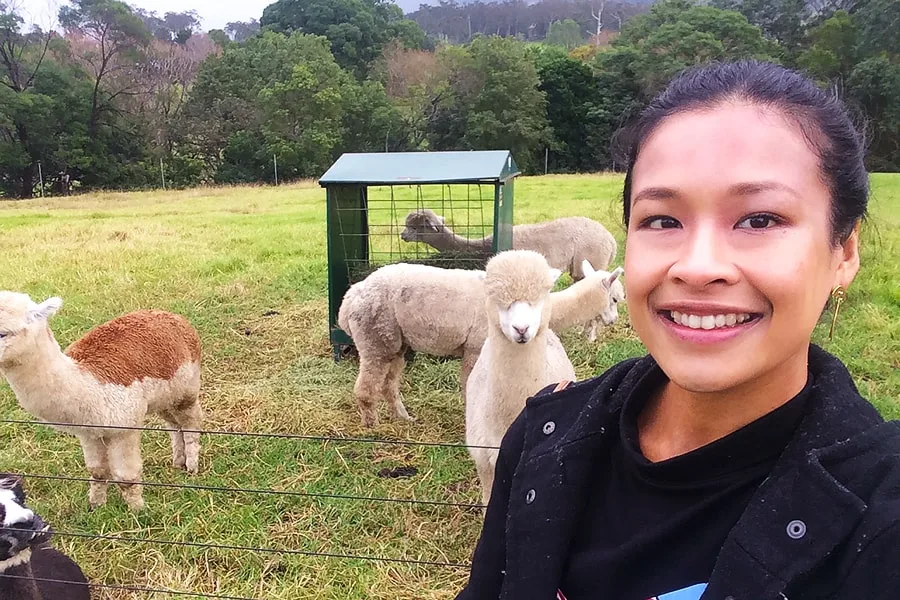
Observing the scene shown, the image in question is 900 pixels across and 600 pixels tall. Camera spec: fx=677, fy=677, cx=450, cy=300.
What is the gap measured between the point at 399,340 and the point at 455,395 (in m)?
0.81

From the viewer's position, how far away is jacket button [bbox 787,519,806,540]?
86 centimetres

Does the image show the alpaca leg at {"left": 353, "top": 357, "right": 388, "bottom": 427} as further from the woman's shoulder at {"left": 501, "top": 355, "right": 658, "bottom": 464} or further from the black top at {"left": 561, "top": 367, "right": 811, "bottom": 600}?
the black top at {"left": 561, "top": 367, "right": 811, "bottom": 600}

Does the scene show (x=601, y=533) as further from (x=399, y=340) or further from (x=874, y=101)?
(x=874, y=101)

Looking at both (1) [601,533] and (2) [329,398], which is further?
(2) [329,398]

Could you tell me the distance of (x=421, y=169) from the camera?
5641mm

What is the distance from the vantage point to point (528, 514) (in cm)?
112

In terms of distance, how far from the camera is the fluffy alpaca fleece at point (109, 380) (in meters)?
3.41

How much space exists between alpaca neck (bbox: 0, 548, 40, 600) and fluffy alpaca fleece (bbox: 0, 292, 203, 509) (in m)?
0.87

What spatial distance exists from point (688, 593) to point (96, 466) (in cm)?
362

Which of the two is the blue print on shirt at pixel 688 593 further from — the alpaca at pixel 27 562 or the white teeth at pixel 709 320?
the alpaca at pixel 27 562

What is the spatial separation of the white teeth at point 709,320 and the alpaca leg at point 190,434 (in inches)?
148

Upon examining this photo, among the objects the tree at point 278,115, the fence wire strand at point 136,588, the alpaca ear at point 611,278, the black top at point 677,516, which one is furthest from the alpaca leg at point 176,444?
the tree at point 278,115

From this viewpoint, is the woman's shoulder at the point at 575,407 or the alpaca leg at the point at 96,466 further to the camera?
the alpaca leg at the point at 96,466

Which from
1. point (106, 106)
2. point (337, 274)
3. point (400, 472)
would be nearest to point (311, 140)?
point (106, 106)
